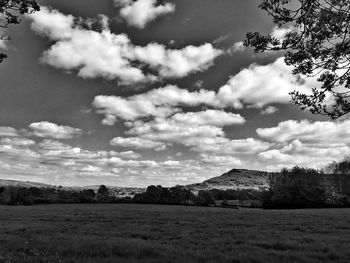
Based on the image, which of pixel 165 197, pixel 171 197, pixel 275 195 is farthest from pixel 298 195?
pixel 165 197

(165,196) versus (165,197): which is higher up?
(165,196)

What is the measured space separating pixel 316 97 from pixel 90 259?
505 inches

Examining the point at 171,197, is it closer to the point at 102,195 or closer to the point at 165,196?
the point at 165,196

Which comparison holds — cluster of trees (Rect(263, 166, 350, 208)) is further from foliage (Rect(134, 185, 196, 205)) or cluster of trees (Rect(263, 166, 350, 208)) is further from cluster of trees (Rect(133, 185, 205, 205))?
foliage (Rect(134, 185, 196, 205))

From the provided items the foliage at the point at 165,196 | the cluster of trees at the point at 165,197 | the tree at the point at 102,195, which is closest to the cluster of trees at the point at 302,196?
the cluster of trees at the point at 165,197

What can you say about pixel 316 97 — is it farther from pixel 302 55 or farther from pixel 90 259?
pixel 90 259

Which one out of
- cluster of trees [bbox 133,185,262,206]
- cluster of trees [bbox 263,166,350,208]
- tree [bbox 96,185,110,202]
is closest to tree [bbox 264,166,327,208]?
cluster of trees [bbox 263,166,350,208]

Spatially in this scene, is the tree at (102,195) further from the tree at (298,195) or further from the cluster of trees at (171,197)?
the tree at (298,195)

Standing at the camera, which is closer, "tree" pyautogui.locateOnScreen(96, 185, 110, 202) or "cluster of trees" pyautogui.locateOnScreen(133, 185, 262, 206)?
Result: "cluster of trees" pyautogui.locateOnScreen(133, 185, 262, 206)

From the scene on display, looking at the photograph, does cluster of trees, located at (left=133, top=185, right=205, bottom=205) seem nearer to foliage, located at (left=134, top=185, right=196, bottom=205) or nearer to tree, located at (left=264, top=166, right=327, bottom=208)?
foliage, located at (left=134, top=185, right=196, bottom=205)

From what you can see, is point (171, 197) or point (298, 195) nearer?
point (298, 195)

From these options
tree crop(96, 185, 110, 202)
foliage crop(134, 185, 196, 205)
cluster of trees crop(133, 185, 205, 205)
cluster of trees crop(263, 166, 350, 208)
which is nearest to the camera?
cluster of trees crop(263, 166, 350, 208)

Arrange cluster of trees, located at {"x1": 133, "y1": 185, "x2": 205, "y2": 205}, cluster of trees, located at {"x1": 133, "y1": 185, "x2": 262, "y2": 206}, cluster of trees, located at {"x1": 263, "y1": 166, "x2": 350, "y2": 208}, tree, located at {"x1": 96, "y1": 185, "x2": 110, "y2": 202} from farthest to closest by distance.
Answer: tree, located at {"x1": 96, "y1": 185, "x2": 110, "y2": 202}, cluster of trees, located at {"x1": 133, "y1": 185, "x2": 205, "y2": 205}, cluster of trees, located at {"x1": 133, "y1": 185, "x2": 262, "y2": 206}, cluster of trees, located at {"x1": 263, "y1": 166, "x2": 350, "y2": 208}

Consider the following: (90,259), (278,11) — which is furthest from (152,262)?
(278,11)
